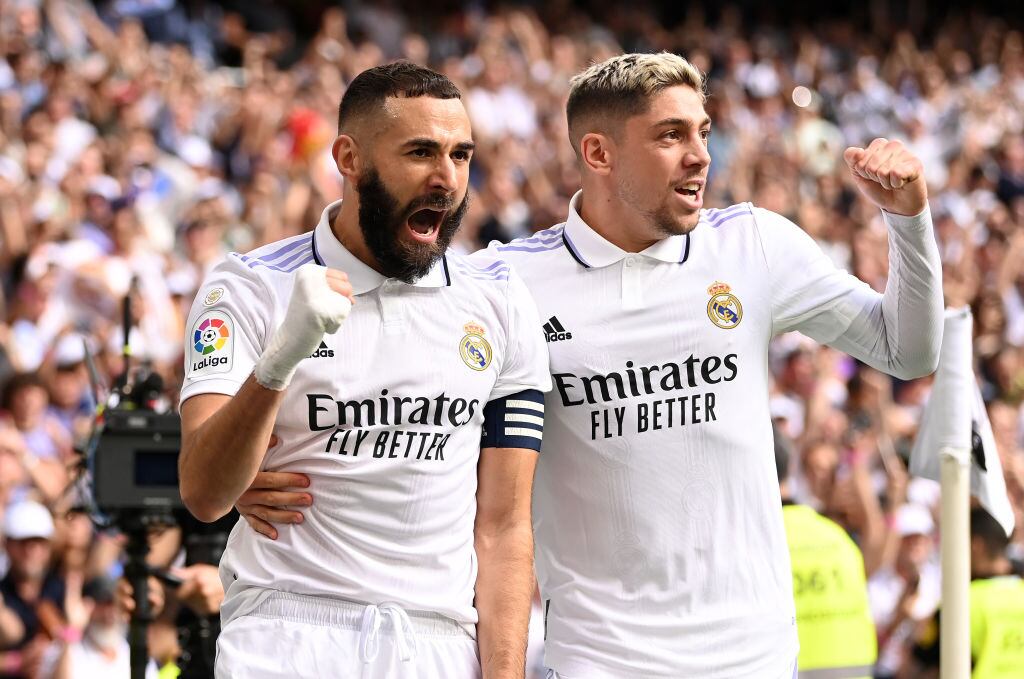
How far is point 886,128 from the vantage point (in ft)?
63.0

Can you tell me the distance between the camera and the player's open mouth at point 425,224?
11.3ft

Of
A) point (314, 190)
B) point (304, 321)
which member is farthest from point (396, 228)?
point (314, 190)

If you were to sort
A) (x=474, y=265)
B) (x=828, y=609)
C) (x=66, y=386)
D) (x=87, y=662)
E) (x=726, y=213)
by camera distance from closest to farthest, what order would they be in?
1. (x=474, y=265)
2. (x=726, y=213)
3. (x=828, y=609)
4. (x=87, y=662)
5. (x=66, y=386)

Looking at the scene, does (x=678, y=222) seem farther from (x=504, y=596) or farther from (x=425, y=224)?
(x=504, y=596)

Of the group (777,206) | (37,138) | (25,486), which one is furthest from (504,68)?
(25,486)

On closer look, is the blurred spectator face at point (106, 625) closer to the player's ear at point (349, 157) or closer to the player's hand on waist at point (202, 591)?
the player's hand on waist at point (202, 591)

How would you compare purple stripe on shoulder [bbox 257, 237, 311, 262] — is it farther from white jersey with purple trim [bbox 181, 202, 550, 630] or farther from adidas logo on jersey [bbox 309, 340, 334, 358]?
adidas logo on jersey [bbox 309, 340, 334, 358]

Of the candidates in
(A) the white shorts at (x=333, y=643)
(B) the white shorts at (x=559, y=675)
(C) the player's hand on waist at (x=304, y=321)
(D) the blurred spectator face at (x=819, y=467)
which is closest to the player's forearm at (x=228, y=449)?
(C) the player's hand on waist at (x=304, y=321)

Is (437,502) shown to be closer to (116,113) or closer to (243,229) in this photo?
(243,229)

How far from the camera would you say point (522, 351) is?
3.63 m

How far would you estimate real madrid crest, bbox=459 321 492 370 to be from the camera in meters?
3.48

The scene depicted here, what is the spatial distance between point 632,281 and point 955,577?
1161 millimetres

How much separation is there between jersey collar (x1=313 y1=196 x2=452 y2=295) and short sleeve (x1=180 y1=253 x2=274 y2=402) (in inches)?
7.6

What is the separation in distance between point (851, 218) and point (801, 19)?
1057 cm
